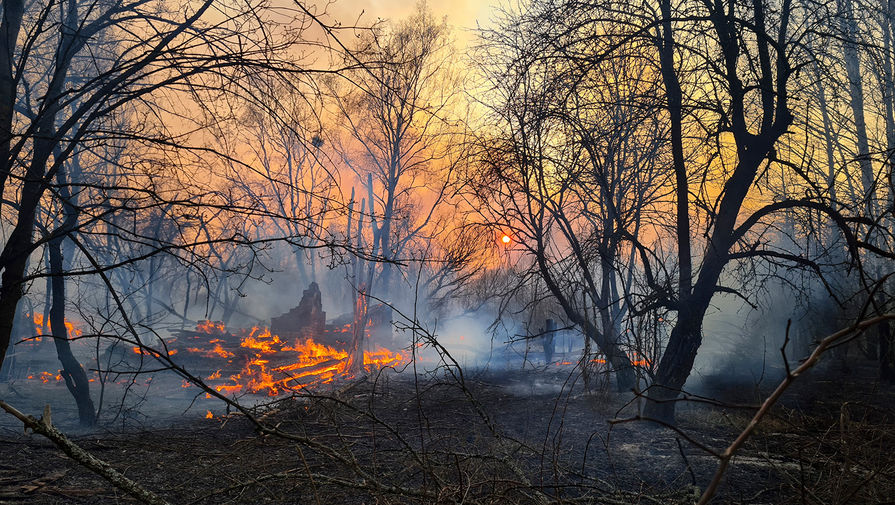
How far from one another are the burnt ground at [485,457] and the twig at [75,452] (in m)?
0.52

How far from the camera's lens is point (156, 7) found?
657cm

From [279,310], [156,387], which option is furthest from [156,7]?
[279,310]

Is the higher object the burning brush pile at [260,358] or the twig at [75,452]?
the twig at [75,452]

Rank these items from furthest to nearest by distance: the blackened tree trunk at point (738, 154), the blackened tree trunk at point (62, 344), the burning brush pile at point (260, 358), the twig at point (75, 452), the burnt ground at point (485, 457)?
the burning brush pile at point (260, 358) → the blackened tree trunk at point (62, 344) → the blackened tree trunk at point (738, 154) → the burnt ground at point (485, 457) → the twig at point (75, 452)

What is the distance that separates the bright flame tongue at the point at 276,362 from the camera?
14516 mm

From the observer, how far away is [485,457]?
3.37 meters

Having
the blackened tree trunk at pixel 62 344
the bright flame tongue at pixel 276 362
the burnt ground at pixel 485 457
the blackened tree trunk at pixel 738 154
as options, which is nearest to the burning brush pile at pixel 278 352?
the bright flame tongue at pixel 276 362

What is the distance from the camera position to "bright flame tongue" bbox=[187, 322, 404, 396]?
1452 centimetres

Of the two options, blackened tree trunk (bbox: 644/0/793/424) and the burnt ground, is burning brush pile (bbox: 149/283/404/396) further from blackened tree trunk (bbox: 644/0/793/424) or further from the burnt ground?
blackened tree trunk (bbox: 644/0/793/424)

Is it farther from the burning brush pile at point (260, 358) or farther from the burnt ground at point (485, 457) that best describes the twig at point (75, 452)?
the burning brush pile at point (260, 358)

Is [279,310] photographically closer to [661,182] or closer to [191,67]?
[661,182]

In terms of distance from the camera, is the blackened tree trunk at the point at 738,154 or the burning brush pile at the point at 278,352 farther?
the burning brush pile at the point at 278,352

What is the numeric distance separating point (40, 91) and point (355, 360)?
1180 centimetres

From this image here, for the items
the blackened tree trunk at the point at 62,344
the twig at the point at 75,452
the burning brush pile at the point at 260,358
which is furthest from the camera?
the burning brush pile at the point at 260,358
